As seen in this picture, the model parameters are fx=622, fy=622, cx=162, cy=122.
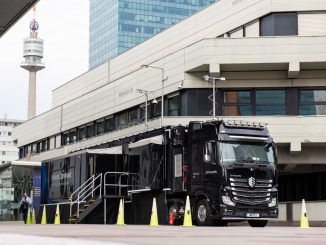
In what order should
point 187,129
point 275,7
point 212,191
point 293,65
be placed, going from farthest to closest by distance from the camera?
point 275,7, point 293,65, point 187,129, point 212,191

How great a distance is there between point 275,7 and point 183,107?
8781 mm

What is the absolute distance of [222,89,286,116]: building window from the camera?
39531mm

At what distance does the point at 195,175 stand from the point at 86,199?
24.5 ft

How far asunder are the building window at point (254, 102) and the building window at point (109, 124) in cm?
1429

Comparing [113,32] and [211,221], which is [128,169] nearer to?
[211,221]

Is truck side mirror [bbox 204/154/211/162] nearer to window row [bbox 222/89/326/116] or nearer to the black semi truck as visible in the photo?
the black semi truck

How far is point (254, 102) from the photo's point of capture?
1572 inches

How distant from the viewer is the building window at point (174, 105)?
4228cm

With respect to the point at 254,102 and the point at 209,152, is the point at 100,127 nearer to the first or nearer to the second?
the point at 254,102

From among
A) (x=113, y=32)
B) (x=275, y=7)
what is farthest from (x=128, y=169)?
(x=113, y=32)

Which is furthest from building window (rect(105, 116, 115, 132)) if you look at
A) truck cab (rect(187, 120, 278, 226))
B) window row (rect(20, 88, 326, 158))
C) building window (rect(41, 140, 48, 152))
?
truck cab (rect(187, 120, 278, 226))

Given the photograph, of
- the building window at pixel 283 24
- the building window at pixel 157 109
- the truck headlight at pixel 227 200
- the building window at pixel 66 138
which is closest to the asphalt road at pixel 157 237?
the truck headlight at pixel 227 200

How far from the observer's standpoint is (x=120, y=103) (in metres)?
49.8

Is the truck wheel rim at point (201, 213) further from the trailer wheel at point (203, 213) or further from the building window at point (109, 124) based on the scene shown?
the building window at point (109, 124)
